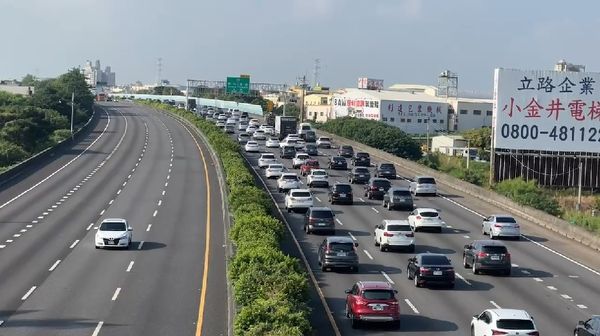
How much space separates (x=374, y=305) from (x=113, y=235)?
17.4 metres

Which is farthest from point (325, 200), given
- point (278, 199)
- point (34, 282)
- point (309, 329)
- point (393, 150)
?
point (393, 150)

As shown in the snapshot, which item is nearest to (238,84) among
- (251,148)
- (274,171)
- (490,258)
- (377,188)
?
(251,148)

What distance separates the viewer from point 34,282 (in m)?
32.8

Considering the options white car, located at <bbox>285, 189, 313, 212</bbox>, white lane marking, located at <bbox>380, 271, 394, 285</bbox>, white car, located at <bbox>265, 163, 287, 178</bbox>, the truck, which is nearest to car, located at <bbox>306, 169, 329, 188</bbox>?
white car, located at <bbox>265, 163, 287, 178</bbox>

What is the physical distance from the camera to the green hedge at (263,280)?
21.3 meters

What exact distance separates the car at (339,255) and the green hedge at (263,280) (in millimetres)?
2025

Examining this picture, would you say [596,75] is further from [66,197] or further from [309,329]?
[309,329]

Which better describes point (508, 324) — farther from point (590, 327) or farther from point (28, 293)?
point (28, 293)

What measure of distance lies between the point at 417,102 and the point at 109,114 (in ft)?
177

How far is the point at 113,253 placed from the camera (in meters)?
40.2

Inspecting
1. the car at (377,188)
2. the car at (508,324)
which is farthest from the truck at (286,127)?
the car at (508,324)

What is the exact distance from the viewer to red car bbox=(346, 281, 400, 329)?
87.9 ft

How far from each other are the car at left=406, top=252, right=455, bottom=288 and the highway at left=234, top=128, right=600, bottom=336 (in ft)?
1.17

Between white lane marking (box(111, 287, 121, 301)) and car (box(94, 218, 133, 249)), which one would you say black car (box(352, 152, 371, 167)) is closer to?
car (box(94, 218, 133, 249))
